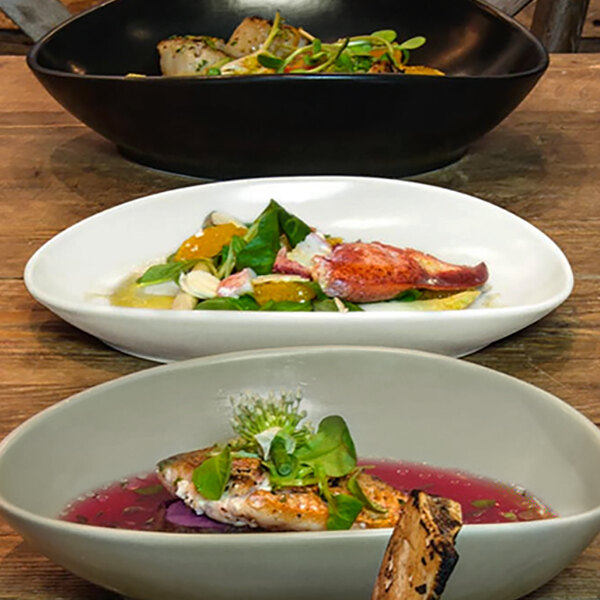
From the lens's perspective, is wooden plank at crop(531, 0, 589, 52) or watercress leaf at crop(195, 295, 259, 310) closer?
watercress leaf at crop(195, 295, 259, 310)

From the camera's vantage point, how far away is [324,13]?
188cm

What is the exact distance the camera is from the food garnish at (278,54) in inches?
59.4

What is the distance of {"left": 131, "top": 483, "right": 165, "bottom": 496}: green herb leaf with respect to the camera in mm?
812

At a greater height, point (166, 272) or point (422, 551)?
point (422, 551)

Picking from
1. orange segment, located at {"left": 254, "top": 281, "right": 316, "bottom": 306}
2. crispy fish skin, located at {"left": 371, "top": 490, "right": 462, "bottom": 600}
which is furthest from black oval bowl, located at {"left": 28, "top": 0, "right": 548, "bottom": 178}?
crispy fish skin, located at {"left": 371, "top": 490, "right": 462, "bottom": 600}

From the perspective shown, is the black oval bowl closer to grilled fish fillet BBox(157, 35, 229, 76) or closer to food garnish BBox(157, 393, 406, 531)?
grilled fish fillet BBox(157, 35, 229, 76)

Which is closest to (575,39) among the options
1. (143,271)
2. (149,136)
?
(149,136)

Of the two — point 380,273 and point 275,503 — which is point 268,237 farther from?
point 275,503

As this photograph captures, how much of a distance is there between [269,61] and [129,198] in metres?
0.26

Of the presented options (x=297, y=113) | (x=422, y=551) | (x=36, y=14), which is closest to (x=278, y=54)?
(x=297, y=113)

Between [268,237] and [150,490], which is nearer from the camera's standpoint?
[150,490]

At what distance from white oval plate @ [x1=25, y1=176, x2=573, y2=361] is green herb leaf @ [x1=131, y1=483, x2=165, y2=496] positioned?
19cm

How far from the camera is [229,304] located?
103cm

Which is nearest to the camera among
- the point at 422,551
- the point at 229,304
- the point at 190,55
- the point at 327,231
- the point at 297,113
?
the point at 422,551
